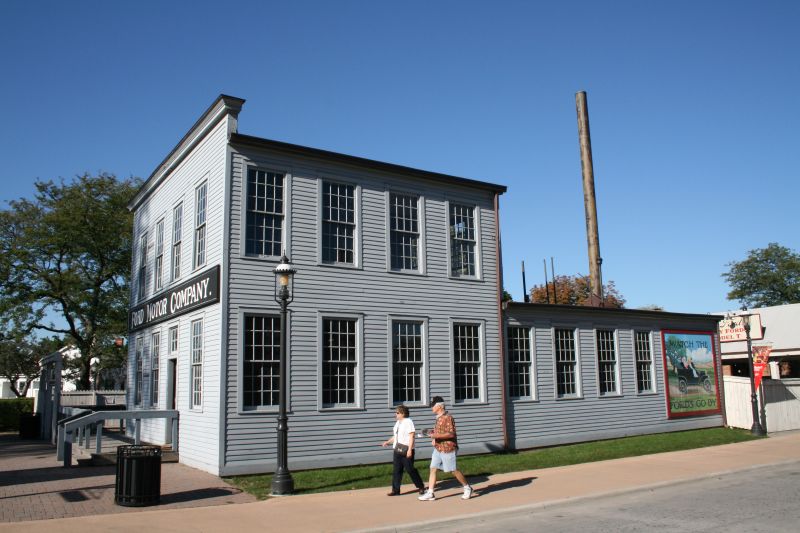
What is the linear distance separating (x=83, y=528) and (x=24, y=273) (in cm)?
3377

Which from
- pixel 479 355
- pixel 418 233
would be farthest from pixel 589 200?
pixel 418 233

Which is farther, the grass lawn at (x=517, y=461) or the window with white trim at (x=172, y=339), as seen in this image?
the window with white trim at (x=172, y=339)

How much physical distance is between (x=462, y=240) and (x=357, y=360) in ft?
16.1

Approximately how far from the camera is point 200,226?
1647 centimetres

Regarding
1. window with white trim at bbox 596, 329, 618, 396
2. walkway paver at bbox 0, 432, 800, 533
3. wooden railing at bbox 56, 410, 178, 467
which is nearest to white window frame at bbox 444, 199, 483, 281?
window with white trim at bbox 596, 329, 618, 396

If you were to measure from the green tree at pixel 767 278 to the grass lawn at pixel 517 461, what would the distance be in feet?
212

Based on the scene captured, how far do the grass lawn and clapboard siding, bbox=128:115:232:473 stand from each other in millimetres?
1654

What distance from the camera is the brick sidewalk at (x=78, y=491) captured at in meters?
10.7

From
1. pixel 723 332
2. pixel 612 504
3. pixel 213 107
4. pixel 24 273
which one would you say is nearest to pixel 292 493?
pixel 612 504

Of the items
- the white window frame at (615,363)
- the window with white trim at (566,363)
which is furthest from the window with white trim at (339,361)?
the white window frame at (615,363)

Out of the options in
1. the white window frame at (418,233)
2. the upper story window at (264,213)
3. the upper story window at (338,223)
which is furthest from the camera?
the white window frame at (418,233)

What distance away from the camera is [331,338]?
1606 cm

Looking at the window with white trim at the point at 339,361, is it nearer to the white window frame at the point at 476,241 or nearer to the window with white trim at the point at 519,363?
the white window frame at the point at 476,241

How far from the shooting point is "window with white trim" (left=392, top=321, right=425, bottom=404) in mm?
16969
